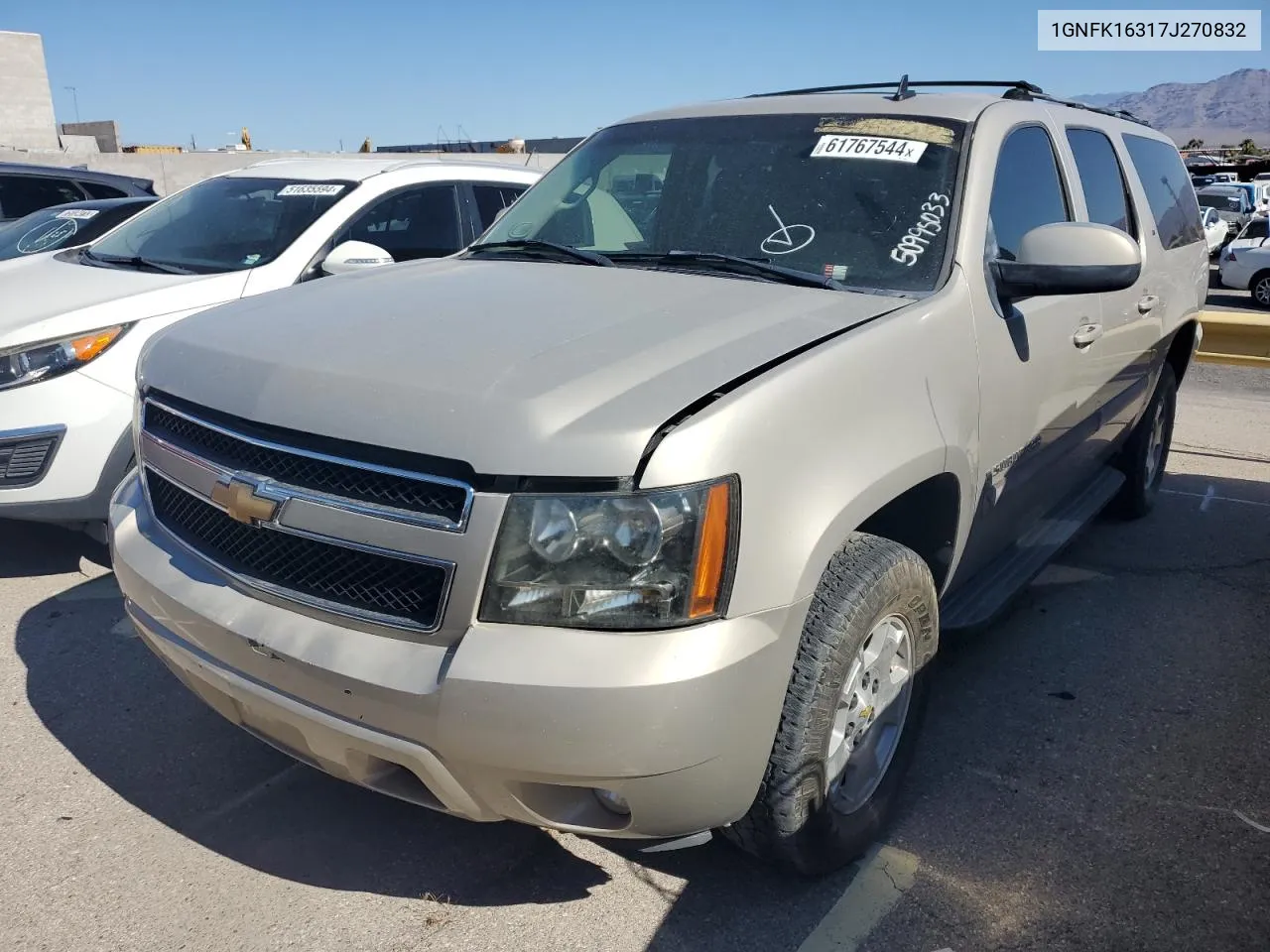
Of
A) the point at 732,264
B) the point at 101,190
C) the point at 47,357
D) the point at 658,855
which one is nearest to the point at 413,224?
the point at 47,357

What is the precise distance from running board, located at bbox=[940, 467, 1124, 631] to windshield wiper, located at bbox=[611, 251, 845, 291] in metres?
1.11

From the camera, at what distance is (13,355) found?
416 centimetres

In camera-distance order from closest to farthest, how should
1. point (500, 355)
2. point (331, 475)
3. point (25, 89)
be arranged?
point (331, 475)
point (500, 355)
point (25, 89)

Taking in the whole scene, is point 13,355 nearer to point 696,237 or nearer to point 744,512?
point 696,237

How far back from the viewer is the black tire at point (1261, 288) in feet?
54.8

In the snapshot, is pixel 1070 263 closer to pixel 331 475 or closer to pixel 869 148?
pixel 869 148

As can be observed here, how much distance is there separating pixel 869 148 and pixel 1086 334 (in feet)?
3.59

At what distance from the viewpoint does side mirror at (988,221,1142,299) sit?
2.99 metres

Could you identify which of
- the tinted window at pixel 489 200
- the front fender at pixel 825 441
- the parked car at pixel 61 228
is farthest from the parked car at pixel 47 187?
the front fender at pixel 825 441

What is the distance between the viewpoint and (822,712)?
2.35 meters

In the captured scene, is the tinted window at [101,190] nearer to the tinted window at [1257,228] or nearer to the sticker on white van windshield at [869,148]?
the sticker on white van windshield at [869,148]

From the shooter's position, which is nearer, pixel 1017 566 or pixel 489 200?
pixel 1017 566

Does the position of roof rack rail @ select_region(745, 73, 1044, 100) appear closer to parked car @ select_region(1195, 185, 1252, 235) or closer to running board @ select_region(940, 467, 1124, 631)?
running board @ select_region(940, 467, 1124, 631)

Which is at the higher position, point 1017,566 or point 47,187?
point 47,187
